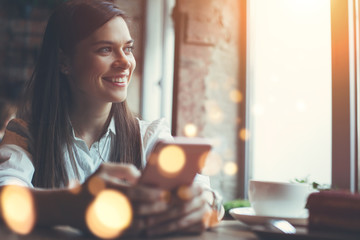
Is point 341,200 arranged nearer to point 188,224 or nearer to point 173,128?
point 188,224

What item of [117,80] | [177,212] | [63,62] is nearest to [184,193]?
[177,212]

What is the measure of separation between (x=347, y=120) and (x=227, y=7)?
126 cm

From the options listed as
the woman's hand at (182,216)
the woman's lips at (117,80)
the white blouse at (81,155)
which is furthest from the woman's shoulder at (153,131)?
the woman's hand at (182,216)

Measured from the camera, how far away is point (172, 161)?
0.59 meters

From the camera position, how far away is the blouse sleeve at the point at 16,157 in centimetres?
96

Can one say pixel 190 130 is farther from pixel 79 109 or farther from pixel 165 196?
pixel 165 196

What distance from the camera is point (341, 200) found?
64 cm

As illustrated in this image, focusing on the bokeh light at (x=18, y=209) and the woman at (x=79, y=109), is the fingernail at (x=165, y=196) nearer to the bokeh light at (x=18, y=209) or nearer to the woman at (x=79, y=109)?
the bokeh light at (x=18, y=209)

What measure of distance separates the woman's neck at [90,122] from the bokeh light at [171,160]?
815 mm

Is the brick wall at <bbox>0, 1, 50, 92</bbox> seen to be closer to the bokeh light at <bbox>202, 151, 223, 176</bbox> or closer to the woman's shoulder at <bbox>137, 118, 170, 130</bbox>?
the bokeh light at <bbox>202, 151, 223, 176</bbox>

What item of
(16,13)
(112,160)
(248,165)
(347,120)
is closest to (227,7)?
(248,165)

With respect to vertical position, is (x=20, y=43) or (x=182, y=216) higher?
(x=20, y=43)

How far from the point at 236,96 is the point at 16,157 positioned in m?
1.71

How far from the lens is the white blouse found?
1004 mm
